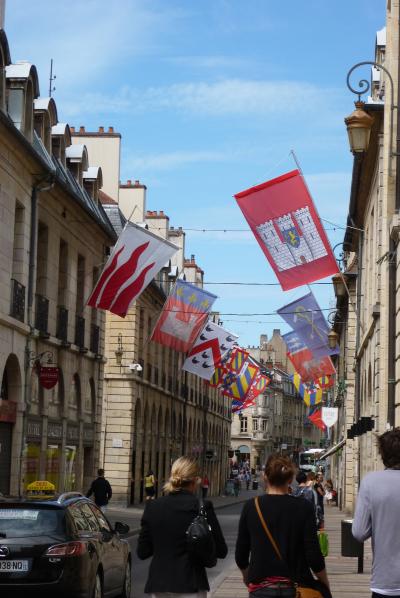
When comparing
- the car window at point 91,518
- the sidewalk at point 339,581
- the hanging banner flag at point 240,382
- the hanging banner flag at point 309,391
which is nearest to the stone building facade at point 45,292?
the hanging banner flag at point 240,382

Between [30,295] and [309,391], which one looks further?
[309,391]

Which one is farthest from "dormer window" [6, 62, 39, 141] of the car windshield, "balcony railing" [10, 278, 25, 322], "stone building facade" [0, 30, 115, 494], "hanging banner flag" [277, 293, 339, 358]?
the car windshield

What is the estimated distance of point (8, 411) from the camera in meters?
25.8

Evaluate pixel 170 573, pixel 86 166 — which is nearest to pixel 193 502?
pixel 170 573

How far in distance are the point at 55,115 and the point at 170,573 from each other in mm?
24751

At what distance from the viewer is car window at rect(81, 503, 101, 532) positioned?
41.6ft

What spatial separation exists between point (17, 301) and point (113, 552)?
1383cm

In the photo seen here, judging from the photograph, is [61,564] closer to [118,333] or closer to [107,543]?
[107,543]

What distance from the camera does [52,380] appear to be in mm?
27016

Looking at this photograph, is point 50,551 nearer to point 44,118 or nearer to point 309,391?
point 44,118

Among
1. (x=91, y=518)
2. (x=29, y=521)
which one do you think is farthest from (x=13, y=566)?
(x=91, y=518)

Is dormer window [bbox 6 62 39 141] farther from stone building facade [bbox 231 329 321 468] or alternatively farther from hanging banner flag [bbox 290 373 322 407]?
stone building facade [bbox 231 329 321 468]

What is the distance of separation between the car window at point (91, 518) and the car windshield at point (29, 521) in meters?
0.90

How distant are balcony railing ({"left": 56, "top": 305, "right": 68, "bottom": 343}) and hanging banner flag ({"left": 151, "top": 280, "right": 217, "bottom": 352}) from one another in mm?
2295
